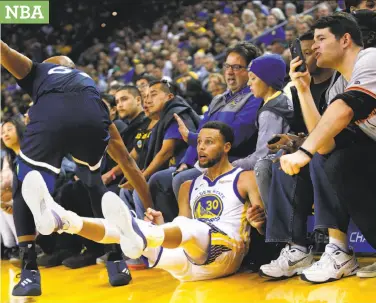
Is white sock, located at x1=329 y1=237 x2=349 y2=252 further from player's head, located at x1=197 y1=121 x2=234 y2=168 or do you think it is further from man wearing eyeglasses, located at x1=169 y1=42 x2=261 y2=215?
man wearing eyeglasses, located at x1=169 y1=42 x2=261 y2=215

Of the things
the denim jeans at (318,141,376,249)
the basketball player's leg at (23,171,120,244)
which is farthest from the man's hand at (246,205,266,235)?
the basketball player's leg at (23,171,120,244)

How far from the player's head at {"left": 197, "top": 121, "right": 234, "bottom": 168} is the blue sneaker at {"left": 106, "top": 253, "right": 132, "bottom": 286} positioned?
0.84 m

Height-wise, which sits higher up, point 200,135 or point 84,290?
point 200,135

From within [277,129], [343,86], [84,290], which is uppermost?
[343,86]

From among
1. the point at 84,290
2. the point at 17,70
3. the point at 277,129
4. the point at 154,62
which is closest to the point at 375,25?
the point at 277,129

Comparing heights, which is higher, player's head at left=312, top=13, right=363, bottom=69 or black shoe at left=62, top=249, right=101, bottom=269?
player's head at left=312, top=13, right=363, bottom=69

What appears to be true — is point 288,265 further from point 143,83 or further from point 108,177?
point 143,83

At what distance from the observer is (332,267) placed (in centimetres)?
352

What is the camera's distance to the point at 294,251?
12.5 ft

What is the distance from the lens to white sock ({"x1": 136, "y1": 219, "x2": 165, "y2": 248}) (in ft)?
10.7

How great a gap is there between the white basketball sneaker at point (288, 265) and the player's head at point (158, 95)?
2.00 metres

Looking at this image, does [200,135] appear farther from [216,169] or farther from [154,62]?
[154,62]

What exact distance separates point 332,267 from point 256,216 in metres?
0.63

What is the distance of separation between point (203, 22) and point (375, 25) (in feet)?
34.3
